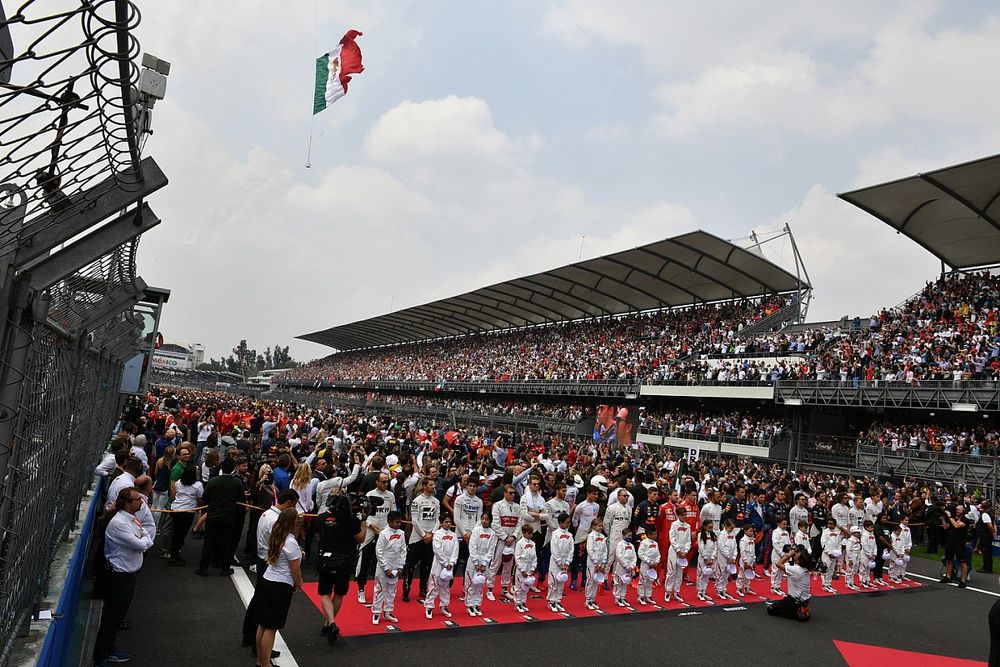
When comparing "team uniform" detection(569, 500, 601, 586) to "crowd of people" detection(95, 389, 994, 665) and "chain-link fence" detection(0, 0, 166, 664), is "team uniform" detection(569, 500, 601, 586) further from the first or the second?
"chain-link fence" detection(0, 0, 166, 664)

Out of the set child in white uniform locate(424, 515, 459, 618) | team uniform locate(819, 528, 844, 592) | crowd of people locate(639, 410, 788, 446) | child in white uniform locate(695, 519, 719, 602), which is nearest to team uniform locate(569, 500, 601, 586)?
child in white uniform locate(695, 519, 719, 602)

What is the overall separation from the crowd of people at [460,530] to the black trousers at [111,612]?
0.04 m

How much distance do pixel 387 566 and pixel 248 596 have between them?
188 centimetres

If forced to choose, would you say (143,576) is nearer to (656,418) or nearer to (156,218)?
(156,218)

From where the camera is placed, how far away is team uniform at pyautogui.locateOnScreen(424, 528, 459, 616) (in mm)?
8195

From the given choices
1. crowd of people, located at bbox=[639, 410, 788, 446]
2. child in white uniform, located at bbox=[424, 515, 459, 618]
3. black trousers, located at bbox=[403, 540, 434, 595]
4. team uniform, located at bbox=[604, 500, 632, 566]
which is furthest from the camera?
crowd of people, located at bbox=[639, 410, 788, 446]

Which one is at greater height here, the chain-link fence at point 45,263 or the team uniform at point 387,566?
the chain-link fence at point 45,263

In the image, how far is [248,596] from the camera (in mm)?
8172

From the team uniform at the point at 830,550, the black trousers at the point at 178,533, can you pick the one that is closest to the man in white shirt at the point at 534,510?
A: the black trousers at the point at 178,533

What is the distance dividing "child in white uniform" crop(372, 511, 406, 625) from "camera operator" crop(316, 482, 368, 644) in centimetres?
75

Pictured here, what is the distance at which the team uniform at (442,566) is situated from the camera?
8.20 meters

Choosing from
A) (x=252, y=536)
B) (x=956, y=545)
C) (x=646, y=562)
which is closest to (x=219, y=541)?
(x=252, y=536)

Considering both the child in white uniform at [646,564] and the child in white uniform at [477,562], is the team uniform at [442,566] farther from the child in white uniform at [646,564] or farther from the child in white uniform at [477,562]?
the child in white uniform at [646,564]

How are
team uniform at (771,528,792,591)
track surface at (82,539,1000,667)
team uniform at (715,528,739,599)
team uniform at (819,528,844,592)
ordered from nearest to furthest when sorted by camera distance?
track surface at (82,539,1000,667) → team uniform at (715,528,739,599) → team uniform at (771,528,792,591) → team uniform at (819,528,844,592)
